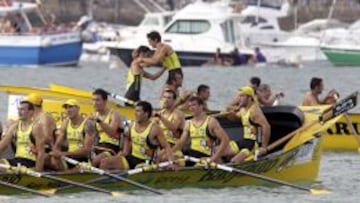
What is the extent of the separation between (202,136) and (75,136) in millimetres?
1773

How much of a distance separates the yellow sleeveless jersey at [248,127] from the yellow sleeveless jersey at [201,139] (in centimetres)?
87

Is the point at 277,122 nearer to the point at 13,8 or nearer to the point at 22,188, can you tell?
the point at 22,188

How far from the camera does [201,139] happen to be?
64.6 feet

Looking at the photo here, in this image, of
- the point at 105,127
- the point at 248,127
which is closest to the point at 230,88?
the point at 248,127

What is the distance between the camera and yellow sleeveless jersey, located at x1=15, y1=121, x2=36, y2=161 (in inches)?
728

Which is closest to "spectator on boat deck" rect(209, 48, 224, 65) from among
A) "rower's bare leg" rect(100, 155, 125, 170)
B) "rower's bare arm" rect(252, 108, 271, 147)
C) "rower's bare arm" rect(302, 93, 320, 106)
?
"rower's bare arm" rect(302, 93, 320, 106)

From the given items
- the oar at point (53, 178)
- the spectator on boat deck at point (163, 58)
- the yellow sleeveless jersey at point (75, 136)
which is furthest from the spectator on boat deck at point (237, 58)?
the oar at point (53, 178)

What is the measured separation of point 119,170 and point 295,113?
354cm

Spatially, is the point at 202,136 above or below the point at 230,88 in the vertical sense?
below

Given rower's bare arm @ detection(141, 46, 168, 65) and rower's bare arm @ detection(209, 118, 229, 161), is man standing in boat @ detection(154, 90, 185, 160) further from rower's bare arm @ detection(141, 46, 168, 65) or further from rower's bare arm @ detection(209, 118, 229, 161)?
rower's bare arm @ detection(141, 46, 168, 65)

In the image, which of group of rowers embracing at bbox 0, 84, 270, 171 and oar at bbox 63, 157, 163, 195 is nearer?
group of rowers embracing at bbox 0, 84, 270, 171

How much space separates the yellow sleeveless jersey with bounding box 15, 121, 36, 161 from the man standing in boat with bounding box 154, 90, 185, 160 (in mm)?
2063

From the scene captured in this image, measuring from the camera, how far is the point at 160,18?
56.0 metres

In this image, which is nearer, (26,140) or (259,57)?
(26,140)
